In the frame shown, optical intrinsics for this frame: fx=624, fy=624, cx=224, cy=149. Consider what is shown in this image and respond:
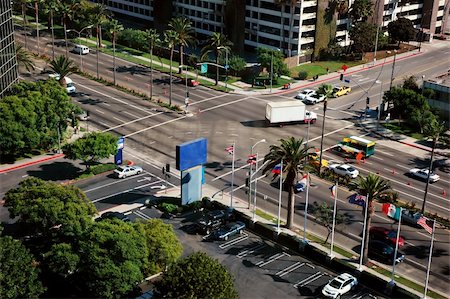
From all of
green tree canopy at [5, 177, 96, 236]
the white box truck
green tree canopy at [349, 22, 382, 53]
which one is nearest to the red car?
green tree canopy at [5, 177, 96, 236]

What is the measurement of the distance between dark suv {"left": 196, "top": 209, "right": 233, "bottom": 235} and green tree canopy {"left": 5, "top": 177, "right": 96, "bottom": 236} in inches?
499

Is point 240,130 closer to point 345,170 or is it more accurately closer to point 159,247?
point 345,170

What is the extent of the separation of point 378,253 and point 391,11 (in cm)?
10466

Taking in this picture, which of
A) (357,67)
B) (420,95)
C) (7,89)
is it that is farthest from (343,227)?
(357,67)

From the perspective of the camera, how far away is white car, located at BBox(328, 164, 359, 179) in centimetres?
8500

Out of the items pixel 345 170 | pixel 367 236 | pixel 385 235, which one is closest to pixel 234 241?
pixel 367 236

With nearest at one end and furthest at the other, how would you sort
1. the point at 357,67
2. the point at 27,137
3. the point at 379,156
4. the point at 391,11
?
the point at 27,137, the point at 379,156, the point at 357,67, the point at 391,11

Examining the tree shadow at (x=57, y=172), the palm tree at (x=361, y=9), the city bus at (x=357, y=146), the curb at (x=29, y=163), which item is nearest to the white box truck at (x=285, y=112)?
the city bus at (x=357, y=146)

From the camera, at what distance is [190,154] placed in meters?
74.4

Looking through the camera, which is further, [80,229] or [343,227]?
[343,227]

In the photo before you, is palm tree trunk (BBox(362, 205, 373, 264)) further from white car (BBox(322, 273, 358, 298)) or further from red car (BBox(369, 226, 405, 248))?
white car (BBox(322, 273, 358, 298))

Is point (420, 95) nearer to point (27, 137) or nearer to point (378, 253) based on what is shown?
point (378, 253)

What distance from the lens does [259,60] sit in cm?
12744

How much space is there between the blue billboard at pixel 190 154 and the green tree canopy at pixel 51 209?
13.5 m
